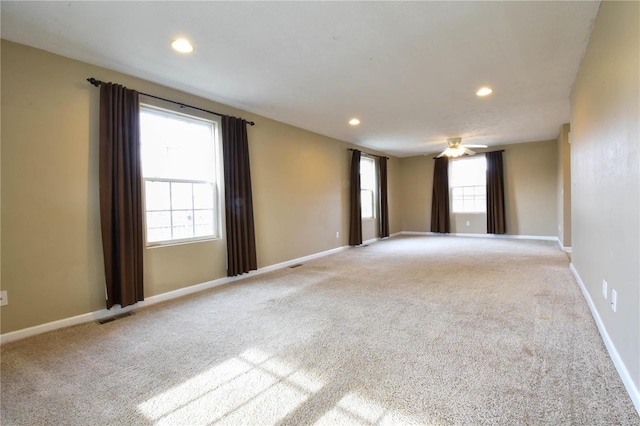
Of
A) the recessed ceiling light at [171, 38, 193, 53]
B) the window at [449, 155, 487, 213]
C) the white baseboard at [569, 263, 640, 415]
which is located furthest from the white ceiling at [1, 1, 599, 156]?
the window at [449, 155, 487, 213]

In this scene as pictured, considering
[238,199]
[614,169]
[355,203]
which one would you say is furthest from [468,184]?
[614,169]

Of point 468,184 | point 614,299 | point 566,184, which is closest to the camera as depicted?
point 614,299

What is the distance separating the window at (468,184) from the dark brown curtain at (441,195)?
0.19 meters

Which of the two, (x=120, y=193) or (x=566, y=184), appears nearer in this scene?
(x=120, y=193)

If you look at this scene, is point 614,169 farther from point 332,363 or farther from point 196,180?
point 196,180

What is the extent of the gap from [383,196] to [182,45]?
6.26 metres

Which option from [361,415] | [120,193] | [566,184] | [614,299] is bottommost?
[361,415]

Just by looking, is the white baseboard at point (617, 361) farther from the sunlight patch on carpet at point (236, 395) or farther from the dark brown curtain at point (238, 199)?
the dark brown curtain at point (238, 199)

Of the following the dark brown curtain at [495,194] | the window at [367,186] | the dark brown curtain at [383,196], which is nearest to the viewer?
the window at [367,186]

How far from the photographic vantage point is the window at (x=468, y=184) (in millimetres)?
8312

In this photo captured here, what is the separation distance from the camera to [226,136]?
161 inches

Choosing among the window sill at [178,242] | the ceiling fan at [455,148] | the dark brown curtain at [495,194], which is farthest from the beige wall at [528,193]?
the window sill at [178,242]

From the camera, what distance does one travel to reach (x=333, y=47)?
2750mm

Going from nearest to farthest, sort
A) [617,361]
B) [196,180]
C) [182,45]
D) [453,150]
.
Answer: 1. [617,361]
2. [182,45]
3. [196,180]
4. [453,150]
